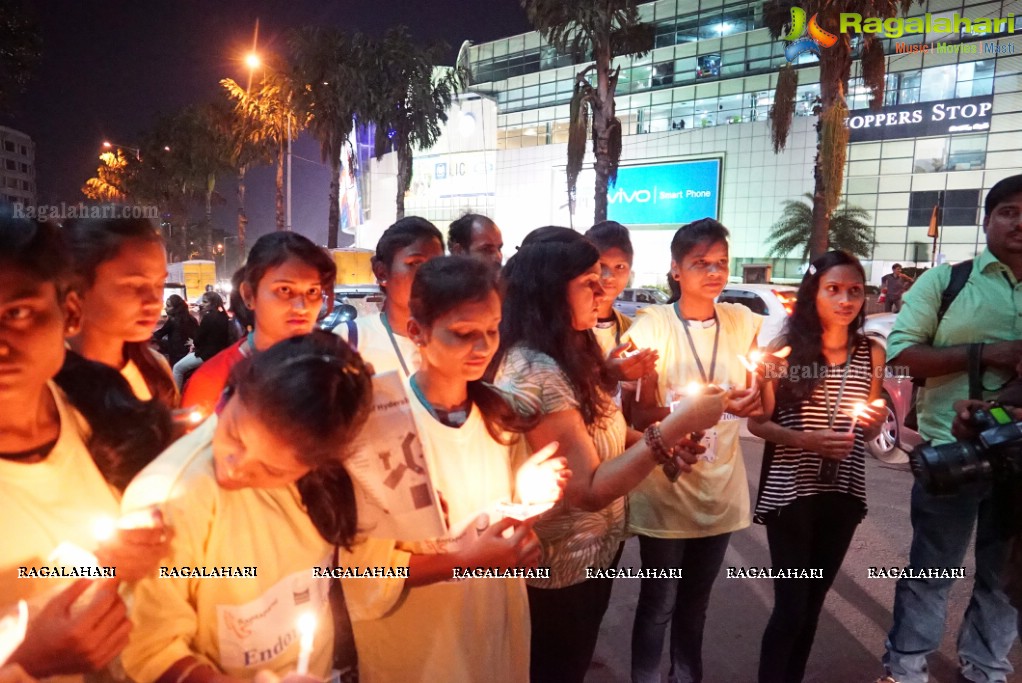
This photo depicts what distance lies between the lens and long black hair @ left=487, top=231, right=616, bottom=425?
2062 mm

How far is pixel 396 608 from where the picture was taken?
162 cm

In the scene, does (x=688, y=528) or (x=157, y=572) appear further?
(x=688, y=528)

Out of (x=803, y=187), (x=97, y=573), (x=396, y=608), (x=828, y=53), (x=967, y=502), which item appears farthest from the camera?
(x=803, y=187)

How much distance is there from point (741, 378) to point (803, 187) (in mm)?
35251

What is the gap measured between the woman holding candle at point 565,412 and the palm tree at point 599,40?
50.7ft

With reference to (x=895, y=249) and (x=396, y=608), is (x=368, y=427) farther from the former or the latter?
(x=895, y=249)

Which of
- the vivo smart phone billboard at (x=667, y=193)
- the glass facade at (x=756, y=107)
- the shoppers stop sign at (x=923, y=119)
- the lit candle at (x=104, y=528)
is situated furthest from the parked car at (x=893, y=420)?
the vivo smart phone billboard at (x=667, y=193)

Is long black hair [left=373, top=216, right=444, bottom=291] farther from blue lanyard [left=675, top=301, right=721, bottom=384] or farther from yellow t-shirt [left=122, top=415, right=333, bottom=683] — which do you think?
yellow t-shirt [left=122, top=415, right=333, bottom=683]

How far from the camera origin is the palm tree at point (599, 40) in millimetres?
16141

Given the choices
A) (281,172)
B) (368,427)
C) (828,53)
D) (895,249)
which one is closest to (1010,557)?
(368,427)

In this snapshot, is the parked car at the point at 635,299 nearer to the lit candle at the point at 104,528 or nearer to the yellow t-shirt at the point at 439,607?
the yellow t-shirt at the point at 439,607

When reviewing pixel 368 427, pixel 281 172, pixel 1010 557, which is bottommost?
pixel 1010 557

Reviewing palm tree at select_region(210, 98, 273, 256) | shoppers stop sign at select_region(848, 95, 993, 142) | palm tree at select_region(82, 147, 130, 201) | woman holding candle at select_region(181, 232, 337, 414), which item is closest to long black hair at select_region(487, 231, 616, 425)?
woman holding candle at select_region(181, 232, 337, 414)

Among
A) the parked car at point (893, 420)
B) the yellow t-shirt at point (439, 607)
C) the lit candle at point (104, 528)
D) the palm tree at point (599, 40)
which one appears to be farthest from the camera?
the palm tree at point (599, 40)
